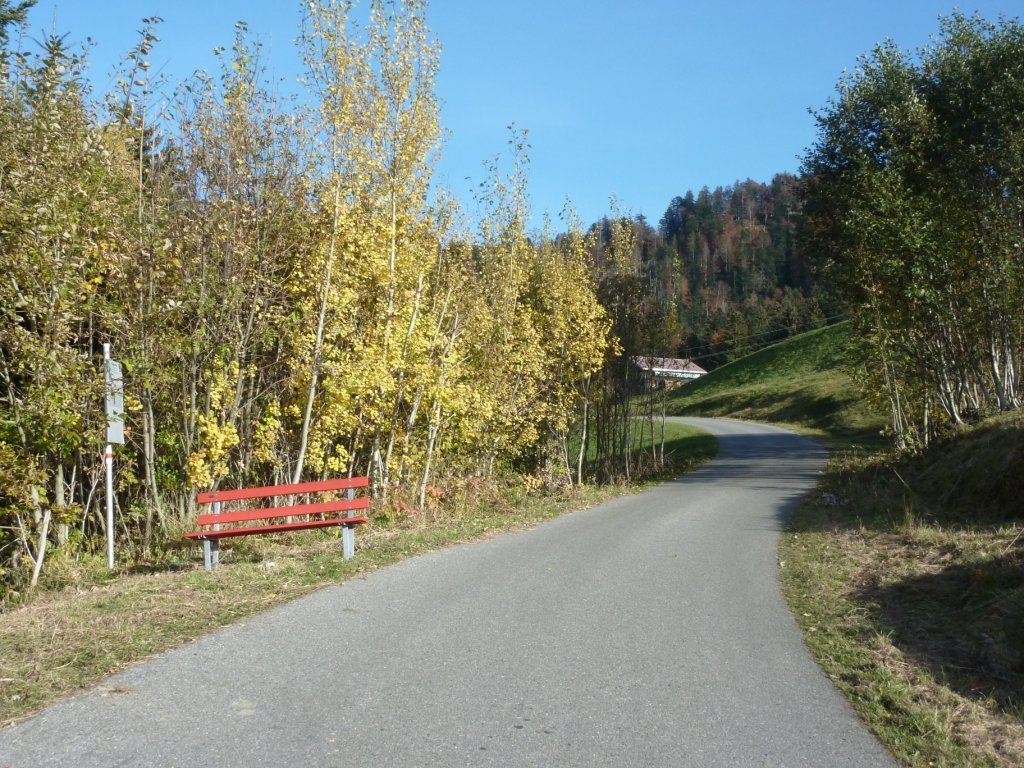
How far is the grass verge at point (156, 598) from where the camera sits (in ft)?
19.1

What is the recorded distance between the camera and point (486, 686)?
5.67m

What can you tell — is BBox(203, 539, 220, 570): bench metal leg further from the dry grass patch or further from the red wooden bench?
the dry grass patch

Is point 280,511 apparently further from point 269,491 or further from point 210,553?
point 210,553

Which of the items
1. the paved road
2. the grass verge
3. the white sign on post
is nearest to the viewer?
the paved road

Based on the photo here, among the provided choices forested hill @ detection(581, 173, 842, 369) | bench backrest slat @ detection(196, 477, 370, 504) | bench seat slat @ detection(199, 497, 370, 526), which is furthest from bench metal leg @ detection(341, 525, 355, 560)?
forested hill @ detection(581, 173, 842, 369)

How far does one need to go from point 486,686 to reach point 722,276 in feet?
472

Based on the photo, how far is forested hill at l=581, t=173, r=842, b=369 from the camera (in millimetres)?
27344

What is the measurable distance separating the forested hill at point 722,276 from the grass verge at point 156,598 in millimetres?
14235

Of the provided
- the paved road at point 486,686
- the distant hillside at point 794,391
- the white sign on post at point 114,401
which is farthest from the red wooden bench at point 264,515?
the distant hillside at point 794,391

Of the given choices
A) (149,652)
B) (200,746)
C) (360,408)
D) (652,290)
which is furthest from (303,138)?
(652,290)

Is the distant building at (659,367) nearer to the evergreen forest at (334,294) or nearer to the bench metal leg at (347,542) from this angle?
the evergreen forest at (334,294)

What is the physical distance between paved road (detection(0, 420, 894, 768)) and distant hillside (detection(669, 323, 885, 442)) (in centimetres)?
2956

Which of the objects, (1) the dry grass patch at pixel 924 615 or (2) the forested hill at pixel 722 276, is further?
(2) the forested hill at pixel 722 276

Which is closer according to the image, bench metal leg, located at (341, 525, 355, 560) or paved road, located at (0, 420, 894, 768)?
paved road, located at (0, 420, 894, 768)
